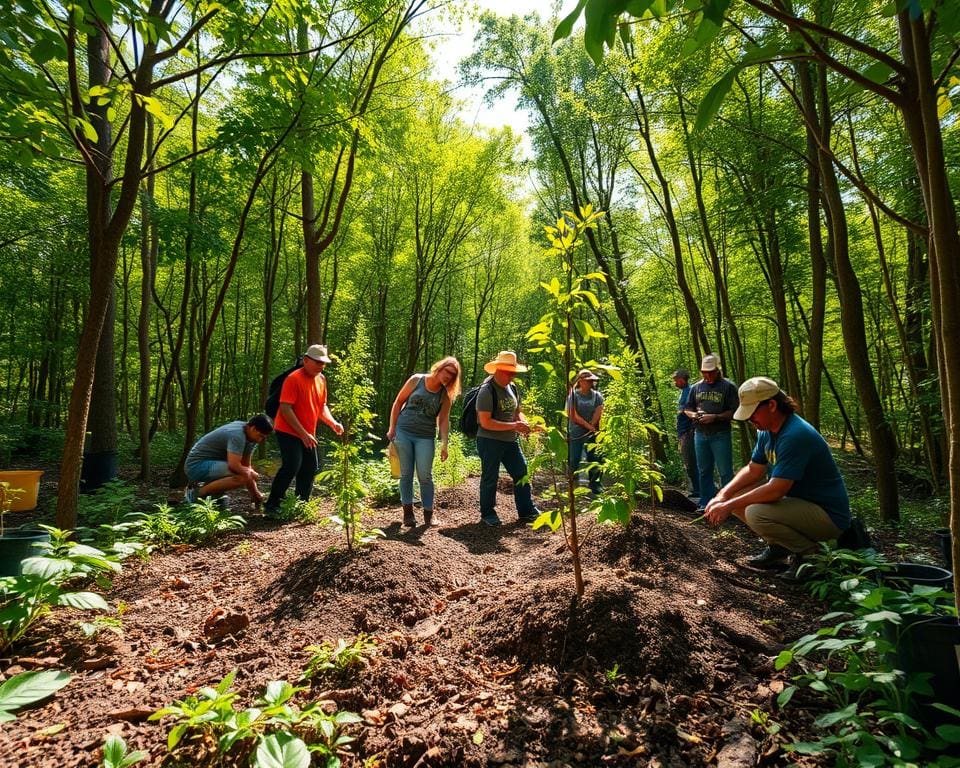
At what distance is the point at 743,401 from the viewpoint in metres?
3.70

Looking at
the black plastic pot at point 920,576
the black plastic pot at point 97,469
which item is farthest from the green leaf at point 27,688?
the black plastic pot at point 97,469

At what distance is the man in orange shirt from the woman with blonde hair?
0.81 meters

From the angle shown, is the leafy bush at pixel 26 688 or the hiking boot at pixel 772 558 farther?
the hiking boot at pixel 772 558

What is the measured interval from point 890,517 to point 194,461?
7777 mm

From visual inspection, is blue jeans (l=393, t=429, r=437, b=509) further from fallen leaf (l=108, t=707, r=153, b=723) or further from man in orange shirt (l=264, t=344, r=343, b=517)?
fallen leaf (l=108, t=707, r=153, b=723)

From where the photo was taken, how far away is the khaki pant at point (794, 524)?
345cm

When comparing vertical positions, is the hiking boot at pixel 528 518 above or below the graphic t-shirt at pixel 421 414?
below

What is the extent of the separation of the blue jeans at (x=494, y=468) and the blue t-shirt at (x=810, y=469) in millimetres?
2817

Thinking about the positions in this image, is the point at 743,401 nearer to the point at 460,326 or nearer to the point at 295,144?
the point at 295,144

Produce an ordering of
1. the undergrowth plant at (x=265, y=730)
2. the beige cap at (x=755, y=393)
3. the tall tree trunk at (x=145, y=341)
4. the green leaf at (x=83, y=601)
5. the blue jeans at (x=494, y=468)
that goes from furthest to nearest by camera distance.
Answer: the tall tree trunk at (x=145, y=341)
the blue jeans at (x=494, y=468)
the beige cap at (x=755, y=393)
the green leaf at (x=83, y=601)
the undergrowth plant at (x=265, y=730)

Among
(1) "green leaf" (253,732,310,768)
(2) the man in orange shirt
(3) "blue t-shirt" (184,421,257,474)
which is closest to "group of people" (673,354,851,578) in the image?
(1) "green leaf" (253,732,310,768)

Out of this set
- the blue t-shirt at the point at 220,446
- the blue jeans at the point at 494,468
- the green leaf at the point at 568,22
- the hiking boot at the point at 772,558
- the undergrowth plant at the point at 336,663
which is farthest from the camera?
the blue jeans at the point at 494,468

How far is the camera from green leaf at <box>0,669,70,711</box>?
4.98 ft

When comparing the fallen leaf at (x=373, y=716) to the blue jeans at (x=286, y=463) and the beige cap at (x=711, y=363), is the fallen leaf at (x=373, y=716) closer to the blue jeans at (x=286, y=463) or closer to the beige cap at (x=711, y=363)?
the blue jeans at (x=286, y=463)
